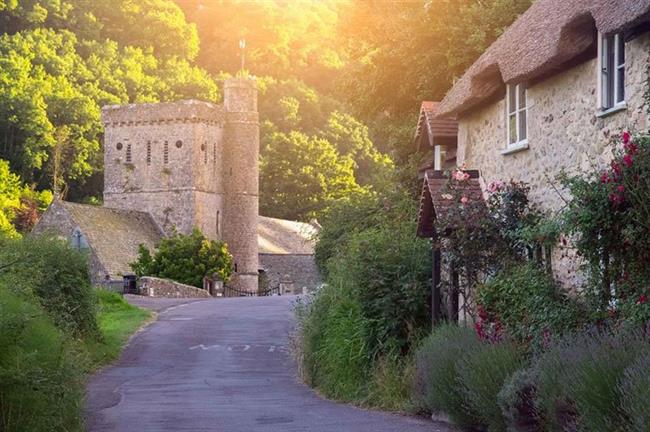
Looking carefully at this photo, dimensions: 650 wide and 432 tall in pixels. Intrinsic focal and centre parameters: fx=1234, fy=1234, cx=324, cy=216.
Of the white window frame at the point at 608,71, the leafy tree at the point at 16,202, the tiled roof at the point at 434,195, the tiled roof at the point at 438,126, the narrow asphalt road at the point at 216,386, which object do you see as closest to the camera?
the white window frame at the point at 608,71

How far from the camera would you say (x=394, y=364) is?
20.5 m

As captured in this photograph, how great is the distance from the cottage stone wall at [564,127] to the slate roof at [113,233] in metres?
43.9

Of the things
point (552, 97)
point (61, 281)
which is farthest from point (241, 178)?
point (552, 97)

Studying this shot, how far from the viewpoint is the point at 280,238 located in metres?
82.1

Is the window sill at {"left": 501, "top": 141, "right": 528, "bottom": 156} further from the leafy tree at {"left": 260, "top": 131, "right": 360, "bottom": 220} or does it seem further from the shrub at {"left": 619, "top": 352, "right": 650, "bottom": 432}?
the leafy tree at {"left": 260, "top": 131, "right": 360, "bottom": 220}

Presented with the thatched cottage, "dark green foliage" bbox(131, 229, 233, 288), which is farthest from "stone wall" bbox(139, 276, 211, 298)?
the thatched cottage

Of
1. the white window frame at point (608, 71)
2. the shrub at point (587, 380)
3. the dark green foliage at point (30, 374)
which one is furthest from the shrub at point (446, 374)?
the dark green foliage at point (30, 374)

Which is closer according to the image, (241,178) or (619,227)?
(619,227)

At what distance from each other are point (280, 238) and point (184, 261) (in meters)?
20.4

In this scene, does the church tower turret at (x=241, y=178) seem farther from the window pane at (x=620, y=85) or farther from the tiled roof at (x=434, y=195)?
the window pane at (x=620, y=85)

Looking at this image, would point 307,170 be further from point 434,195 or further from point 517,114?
point 517,114

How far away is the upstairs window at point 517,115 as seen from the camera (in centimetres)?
1952

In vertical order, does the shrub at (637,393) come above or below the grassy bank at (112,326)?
above

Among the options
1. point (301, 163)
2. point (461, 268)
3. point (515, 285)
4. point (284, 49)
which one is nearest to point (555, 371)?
point (515, 285)
